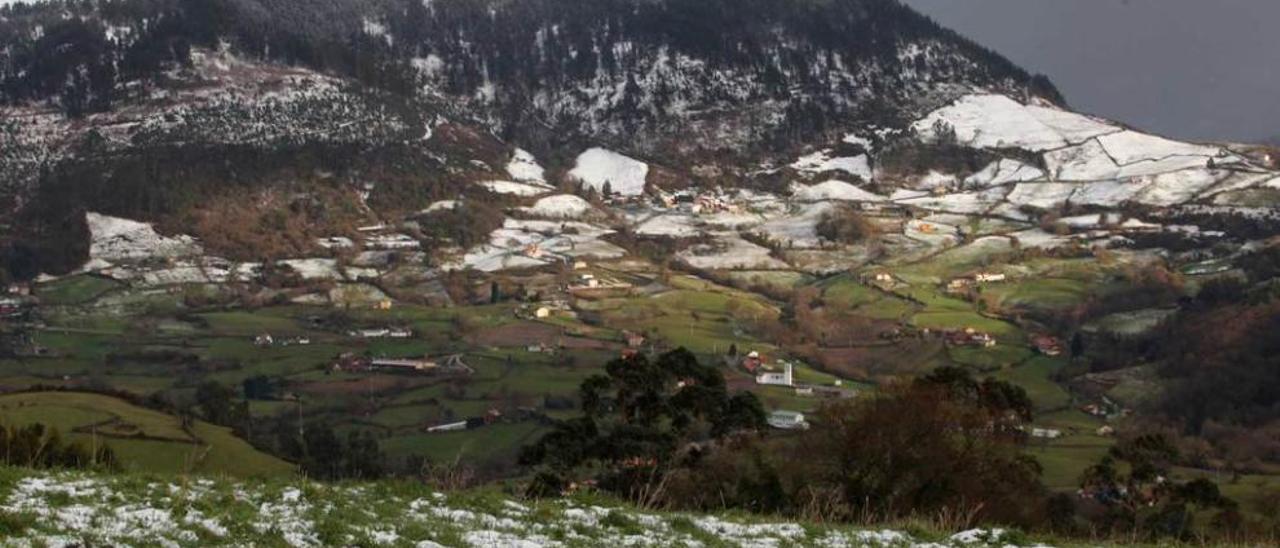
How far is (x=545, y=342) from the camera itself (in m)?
108

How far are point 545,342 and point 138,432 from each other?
5147cm

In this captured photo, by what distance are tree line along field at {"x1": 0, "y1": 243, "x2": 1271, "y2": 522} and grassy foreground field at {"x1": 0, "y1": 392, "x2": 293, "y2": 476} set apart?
37.4ft

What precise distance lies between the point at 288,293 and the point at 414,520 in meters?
132

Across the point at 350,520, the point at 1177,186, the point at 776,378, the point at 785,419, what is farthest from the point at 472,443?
the point at 1177,186

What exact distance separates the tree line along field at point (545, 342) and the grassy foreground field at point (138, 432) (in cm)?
1139

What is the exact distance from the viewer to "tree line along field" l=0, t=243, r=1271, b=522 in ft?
268

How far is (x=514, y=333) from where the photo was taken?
11288 centimetres

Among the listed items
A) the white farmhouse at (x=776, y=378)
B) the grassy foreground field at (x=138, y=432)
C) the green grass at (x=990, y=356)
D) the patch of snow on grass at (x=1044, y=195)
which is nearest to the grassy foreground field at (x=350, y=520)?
the grassy foreground field at (x=138, y=432)

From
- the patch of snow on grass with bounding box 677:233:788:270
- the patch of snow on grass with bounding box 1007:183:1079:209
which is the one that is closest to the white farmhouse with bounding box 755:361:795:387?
the patch of snow on grass with bounding box 677:233:788:270

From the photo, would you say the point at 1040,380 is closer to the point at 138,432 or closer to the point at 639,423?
the point at 639,423

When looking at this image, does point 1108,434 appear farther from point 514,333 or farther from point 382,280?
point 382,280

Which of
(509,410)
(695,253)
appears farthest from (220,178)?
(509,410)

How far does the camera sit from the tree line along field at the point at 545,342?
81625 mm

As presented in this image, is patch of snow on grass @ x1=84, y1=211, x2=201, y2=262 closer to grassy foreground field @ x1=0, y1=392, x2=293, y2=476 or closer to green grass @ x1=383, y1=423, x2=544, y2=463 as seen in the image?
grassy foreground field @ x1=0, y1=392, x2=293, y2=476
